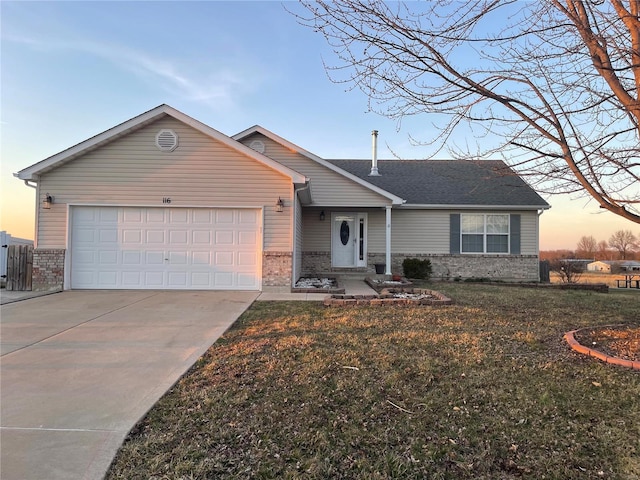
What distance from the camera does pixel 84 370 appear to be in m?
4.15

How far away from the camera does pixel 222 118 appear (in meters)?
13.5

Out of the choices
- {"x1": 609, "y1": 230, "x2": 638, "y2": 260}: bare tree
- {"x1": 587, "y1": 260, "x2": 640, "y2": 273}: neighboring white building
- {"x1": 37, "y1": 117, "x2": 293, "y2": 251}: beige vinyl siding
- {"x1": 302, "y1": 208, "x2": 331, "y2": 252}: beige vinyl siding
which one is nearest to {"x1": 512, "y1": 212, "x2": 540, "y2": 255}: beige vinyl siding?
{"x1": 302, "y1": 208, "x2": 331, "y2": 252}: beige vinyl siding

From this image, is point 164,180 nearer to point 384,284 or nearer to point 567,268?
point 384,284

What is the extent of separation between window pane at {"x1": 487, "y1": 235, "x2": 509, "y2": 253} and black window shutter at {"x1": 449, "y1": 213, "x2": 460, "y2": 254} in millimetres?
1293

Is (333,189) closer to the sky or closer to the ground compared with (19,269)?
closer to the sky

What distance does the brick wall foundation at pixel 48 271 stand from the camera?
386 inches

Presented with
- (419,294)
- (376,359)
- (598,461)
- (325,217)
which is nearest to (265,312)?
(376,359)

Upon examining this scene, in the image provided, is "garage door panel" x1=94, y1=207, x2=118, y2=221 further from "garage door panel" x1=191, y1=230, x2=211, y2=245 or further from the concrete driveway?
the concrete driveway

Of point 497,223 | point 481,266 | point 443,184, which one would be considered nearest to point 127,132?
point 443,184

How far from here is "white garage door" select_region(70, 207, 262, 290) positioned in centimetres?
1004

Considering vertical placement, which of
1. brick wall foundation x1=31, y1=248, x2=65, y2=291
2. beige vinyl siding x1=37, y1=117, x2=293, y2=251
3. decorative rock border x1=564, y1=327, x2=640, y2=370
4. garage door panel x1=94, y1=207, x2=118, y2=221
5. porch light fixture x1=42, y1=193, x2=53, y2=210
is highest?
beige vinyl siding x1=37, y1=117, x2=293, y2=251

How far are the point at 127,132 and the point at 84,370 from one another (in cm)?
761

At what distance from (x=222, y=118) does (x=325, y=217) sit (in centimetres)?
538

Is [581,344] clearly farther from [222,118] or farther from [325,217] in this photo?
[222,118]
